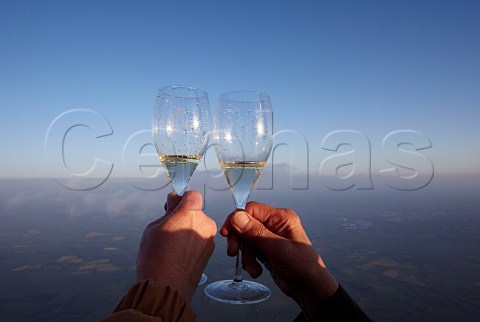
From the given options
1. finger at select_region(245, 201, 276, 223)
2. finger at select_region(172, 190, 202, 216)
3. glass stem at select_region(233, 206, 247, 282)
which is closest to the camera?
finger at select_region(172, 190, 202, 216)

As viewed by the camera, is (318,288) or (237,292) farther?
(237,292)

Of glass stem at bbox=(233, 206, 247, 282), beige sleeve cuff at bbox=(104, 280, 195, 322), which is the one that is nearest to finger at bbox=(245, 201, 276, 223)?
glass stem at bbox=(233, 206, 247, 282)

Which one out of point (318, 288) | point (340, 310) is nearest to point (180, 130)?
point (318, 288)

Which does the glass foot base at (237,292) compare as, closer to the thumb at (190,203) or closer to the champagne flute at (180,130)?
the champagne flute at (180,130)

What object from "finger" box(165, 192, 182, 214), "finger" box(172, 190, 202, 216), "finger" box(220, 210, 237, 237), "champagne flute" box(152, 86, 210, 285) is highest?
"champagne flute" box(152, 86, 210, 285)

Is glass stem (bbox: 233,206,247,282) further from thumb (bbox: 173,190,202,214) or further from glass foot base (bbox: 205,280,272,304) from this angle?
thumb (bbox: 173,190,202,214)

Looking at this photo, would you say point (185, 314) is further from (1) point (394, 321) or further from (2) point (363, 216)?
(2) point (363, 216)

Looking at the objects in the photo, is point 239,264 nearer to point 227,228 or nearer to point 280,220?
point 227,228

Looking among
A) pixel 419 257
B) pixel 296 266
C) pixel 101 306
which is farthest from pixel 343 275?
pixel 296 266
